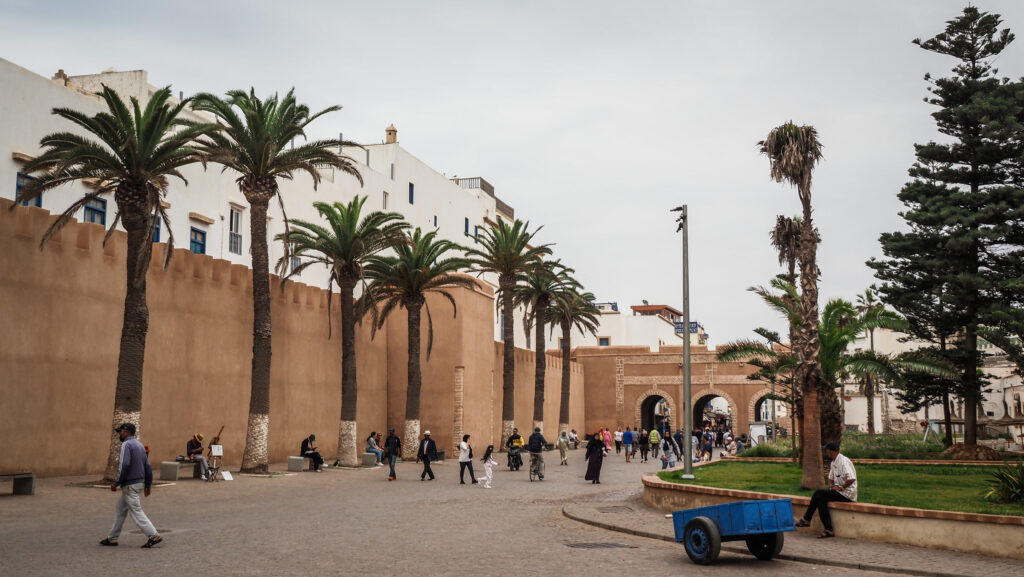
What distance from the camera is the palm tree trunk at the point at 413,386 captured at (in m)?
33.3

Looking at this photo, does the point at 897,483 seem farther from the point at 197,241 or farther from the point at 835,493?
the point at 197,241

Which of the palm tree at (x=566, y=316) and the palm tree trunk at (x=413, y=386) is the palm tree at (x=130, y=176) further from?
the palm tree at (x=566, y=316)

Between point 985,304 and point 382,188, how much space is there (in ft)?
99.4

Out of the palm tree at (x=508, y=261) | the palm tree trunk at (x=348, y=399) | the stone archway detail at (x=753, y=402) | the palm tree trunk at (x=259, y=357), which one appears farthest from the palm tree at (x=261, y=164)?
the stone archway detail at (x=753, y=402)

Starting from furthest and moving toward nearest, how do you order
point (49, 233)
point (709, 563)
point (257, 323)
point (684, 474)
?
point (257, 323) → point (49, 233) → point (684, 474) → point (709, 563)

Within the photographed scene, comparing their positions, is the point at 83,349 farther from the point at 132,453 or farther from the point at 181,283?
the point at 132,453

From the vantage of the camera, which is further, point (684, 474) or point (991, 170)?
point (991, 170)

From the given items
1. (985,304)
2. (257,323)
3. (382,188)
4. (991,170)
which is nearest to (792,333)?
(985,304)

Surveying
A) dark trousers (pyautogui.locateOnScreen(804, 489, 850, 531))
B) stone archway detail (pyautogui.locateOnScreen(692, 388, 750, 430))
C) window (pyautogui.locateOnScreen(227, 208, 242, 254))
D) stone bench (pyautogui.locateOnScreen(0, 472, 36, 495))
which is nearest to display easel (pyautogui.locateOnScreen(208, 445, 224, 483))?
stone bench (pyautogui.locateOnScreen(0, 472, 36, 495))

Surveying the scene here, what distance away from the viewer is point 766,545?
11.4 m

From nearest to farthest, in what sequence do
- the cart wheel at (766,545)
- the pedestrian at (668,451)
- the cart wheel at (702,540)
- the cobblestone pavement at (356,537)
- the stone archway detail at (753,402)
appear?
the cobblestone pavement at (356,537)
the cart wheel at (702,540)
the cart wheel at (766,545)
the pedestrian at (668,451)
the stone archway detail at (753,402)

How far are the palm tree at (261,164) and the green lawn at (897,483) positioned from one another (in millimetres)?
11315

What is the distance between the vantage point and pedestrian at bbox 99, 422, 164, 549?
1117 centimetres

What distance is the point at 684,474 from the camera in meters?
19.8
